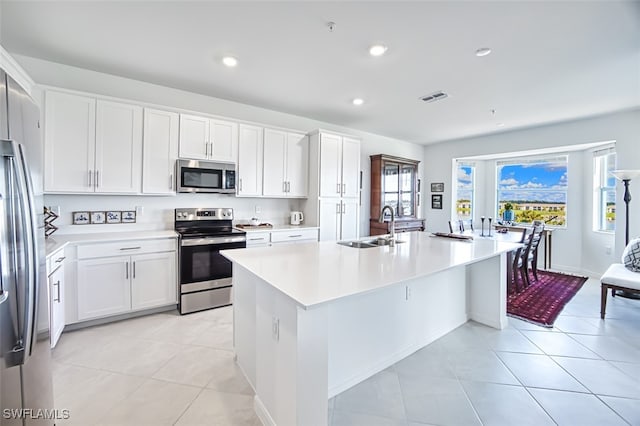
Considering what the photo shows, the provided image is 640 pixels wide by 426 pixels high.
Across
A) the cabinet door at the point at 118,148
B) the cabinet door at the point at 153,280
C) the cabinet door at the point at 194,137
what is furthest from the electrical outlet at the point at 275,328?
the cabinet door at the point at 194,137

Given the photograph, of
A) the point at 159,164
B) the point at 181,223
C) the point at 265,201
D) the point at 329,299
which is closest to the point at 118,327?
the point at 181,223

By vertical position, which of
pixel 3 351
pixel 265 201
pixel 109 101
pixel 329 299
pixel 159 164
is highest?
pixel 109 101

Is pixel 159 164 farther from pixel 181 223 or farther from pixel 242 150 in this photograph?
pixel 242 150

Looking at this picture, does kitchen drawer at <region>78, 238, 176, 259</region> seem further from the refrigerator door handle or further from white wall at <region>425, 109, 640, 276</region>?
white wall at <region>425, 109, 640, 276</region>

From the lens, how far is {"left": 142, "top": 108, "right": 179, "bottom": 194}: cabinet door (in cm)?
318

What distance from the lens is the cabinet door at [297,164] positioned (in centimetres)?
428

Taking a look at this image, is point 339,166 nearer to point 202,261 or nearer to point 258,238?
point 258,238

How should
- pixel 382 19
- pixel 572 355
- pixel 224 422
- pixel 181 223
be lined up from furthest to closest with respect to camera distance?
pixel 181 223 < pixel 572 355 < pixel 382 19 < pixel 224 422

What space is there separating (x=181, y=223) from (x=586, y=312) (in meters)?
5.02

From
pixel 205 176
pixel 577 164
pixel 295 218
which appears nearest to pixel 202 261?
pixel 205 176

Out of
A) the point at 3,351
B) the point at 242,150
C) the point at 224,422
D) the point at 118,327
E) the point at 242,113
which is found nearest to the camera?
the point at 3,351

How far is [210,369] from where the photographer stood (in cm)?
216

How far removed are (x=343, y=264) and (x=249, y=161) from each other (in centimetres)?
258

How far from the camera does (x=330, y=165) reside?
437 cm
